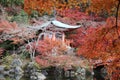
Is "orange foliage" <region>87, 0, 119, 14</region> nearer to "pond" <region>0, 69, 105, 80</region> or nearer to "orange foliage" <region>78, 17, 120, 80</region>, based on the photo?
"orange foliage" <region>78, 17, 120, 80</region>

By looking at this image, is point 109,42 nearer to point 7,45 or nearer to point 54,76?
point 54,76

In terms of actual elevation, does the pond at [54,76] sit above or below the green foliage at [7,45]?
below

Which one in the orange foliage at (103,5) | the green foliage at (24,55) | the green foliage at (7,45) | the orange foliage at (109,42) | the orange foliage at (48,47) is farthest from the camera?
the green foliage at (7,45)

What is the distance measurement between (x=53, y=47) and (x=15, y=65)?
9.26 feet

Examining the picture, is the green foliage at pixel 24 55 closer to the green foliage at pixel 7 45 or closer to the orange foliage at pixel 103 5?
the green foliage at pixel 7 45

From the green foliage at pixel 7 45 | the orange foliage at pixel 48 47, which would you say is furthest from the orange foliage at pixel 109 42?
the green foliage at pixel 7 45

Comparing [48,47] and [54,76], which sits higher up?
[48,47]

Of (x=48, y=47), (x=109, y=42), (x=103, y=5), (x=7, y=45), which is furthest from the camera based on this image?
(x=7, y=45)

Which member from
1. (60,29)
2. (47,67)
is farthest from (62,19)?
(47,67)

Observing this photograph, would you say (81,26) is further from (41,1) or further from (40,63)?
(41,1)

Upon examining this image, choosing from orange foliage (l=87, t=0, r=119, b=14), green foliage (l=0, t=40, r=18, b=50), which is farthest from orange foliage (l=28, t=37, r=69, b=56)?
orange foliage (l=87, t=0, r=119, b=14)

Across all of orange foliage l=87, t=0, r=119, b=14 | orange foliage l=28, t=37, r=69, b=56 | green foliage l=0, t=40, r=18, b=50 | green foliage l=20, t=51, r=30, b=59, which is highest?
orange foliage l=87, t=0, r=119, b=14

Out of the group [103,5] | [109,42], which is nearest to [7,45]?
[109,42]

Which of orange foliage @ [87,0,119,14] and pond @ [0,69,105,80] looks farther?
pond @ [0,69,105,80]
